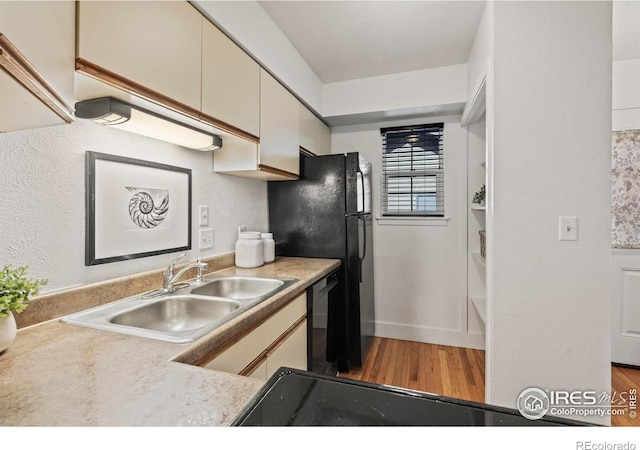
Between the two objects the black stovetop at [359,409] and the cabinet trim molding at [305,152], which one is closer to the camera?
the black stovetop at [359,409]

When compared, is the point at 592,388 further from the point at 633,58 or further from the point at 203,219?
the point at 633,58

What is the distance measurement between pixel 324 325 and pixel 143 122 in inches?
59.2

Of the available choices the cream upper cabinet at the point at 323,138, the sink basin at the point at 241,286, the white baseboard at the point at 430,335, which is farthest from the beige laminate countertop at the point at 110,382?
the white baseboard at the point at 430,335

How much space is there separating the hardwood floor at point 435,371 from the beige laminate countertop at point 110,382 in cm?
181

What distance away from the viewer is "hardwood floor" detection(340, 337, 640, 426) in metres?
2.17

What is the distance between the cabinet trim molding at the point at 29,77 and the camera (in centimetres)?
50

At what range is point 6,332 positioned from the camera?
2.51 feet

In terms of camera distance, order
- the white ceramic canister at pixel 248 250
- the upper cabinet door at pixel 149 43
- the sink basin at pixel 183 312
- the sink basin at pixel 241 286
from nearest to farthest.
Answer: the upper cabinet door at pixel 149 43 < the sink basin at pixel 183 312 < the sink basin at pixel 241 286 < the white ceramic canister at pixel 248 250

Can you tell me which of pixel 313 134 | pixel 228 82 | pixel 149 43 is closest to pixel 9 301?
pixel 149 43

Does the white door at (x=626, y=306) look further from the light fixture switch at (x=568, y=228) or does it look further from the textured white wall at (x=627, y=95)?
the light fixture switch at (x=568, y=228)

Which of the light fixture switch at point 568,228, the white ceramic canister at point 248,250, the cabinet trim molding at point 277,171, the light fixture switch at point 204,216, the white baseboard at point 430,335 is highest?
the cabinet trim molding at point 277,171

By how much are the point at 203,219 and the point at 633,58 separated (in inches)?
143

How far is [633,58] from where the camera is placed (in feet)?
8.23
